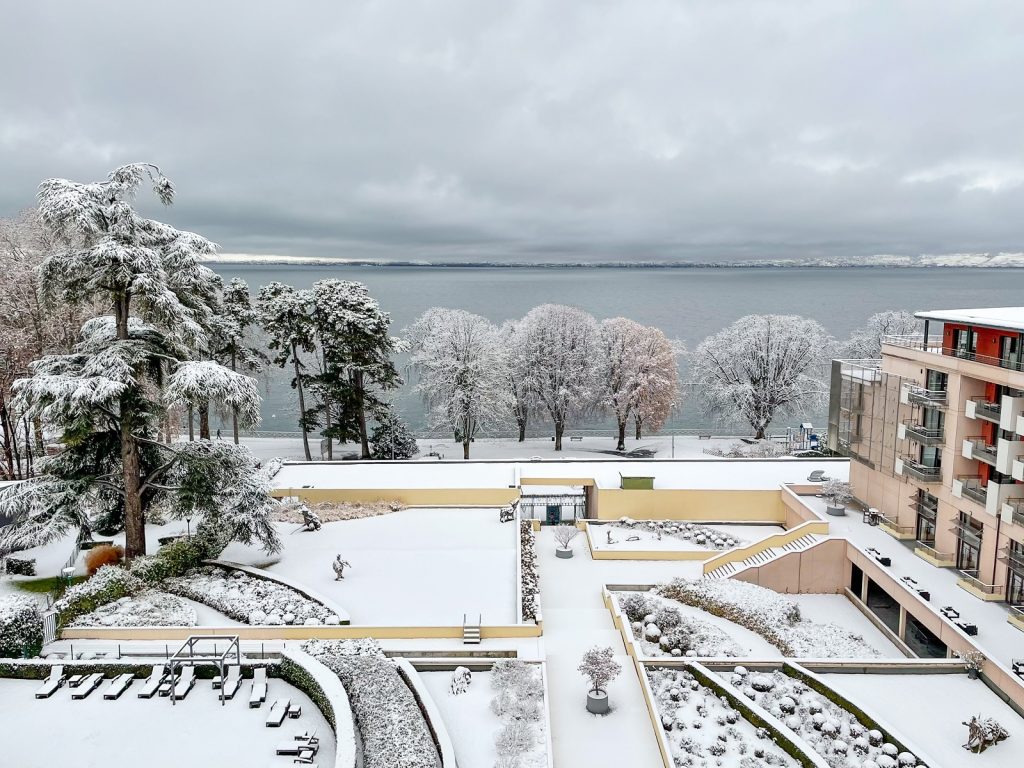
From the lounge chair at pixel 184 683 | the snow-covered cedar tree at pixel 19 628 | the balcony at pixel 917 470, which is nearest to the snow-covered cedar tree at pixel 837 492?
the balcony at pixel 917 470

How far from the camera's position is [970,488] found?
68.1 ft

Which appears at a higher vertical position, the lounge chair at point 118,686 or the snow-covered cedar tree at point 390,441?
the snow-covered cedar tree at point 390,441

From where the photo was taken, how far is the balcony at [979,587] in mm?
19609

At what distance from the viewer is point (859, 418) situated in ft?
85.8

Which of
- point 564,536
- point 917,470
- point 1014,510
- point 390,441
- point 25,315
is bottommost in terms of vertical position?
point 564,536

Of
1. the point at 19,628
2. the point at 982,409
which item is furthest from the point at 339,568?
the point at 982,409

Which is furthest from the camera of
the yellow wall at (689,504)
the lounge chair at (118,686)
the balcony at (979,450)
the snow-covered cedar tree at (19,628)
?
the yellow wall at (689,504)

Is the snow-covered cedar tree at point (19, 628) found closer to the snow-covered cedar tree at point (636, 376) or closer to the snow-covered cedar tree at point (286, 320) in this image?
the snow-covered cedar tree at point (286, 320)

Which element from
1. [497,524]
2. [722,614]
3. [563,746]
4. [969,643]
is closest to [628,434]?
[497,524]

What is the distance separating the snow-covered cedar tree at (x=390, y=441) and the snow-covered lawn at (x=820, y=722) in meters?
24.7

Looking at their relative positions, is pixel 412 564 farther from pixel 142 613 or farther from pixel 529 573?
pixel 142 613

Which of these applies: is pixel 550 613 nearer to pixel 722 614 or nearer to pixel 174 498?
pixel 722 614

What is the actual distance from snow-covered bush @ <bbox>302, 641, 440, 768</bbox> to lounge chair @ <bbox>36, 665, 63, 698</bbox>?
17.6 feet

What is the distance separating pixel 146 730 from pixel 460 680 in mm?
6541
